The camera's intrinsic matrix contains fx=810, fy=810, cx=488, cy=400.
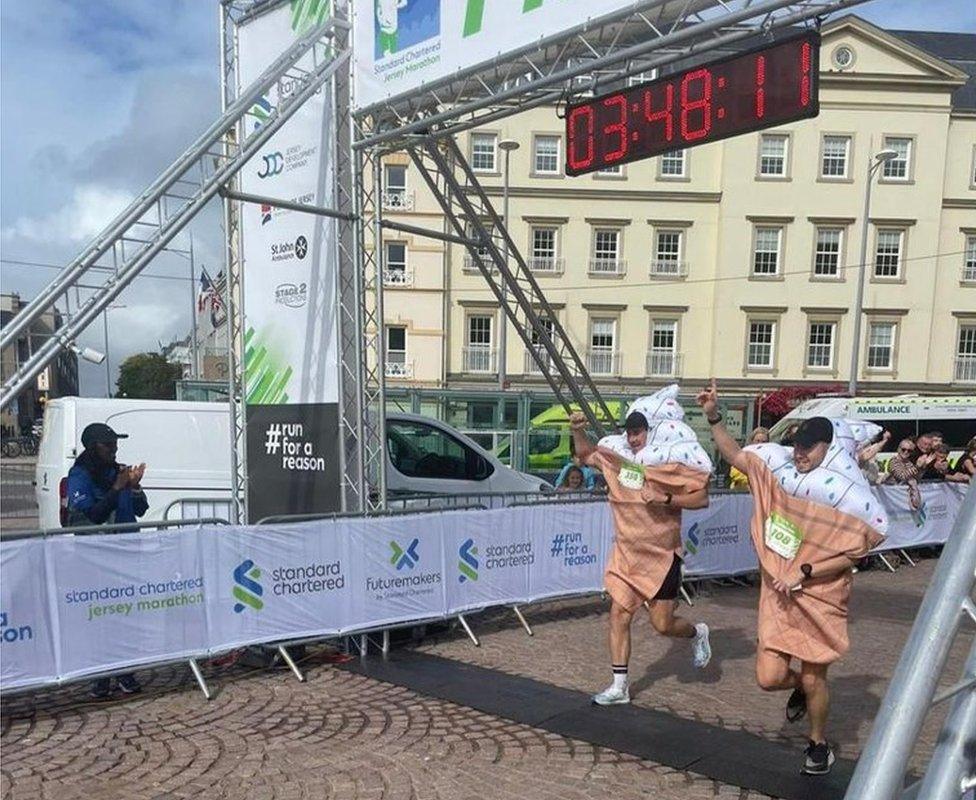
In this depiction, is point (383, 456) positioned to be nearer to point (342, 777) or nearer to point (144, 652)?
point (144, 652)

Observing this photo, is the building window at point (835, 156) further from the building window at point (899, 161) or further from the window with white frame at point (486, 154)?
the window with white frame at point (486, 154)

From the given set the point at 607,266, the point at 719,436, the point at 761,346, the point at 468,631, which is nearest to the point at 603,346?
the point at 607,266

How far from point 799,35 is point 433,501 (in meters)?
5.34

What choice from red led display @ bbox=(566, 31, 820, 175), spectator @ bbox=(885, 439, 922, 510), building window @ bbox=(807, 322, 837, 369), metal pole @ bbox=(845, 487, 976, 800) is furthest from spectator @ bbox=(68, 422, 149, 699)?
building window @ bbox=(807, 322, 837, 369)

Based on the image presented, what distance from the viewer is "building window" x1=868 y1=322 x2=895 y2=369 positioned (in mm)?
35375

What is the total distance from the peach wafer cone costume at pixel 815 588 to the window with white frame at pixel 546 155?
3306 centimetres

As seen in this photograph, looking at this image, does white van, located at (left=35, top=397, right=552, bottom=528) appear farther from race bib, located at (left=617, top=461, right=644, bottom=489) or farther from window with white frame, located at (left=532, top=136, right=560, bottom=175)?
window with white frame, located at (left=532, top=136, right=560, bottom=175)

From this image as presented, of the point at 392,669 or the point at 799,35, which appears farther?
the point at 392,669

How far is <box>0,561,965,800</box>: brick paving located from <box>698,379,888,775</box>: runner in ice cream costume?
643 mm

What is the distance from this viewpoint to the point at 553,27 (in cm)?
602

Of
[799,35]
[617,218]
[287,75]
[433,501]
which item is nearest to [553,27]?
[799,35]

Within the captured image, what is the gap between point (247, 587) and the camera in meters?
5.54

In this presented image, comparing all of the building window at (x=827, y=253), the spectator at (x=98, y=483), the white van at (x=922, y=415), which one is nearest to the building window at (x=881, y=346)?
the building window at (x=827, y=253)

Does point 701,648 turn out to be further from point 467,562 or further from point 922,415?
point 922,415
